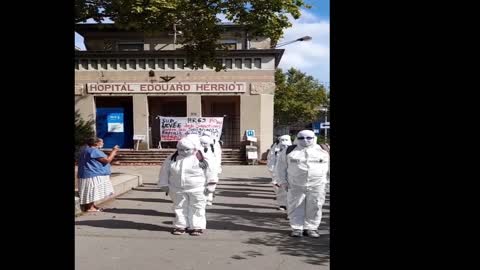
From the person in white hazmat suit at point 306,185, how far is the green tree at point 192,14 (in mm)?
3824

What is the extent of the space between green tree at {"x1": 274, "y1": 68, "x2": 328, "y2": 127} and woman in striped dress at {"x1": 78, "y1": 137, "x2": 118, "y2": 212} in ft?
90.1

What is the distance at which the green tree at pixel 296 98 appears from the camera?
3691 centimetres

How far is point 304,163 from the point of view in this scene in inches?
273

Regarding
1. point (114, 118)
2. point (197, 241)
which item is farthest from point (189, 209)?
point (114, 118)

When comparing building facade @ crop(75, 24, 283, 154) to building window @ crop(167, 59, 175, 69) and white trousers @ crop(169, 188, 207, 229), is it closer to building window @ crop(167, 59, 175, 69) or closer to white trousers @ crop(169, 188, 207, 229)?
building window @ crop(167, 59, 175, 69)

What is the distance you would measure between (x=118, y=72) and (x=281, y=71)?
18.8 metres

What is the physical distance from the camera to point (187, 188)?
7020 millimetres

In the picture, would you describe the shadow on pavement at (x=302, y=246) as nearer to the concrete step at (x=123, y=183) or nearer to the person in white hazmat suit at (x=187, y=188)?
the person in white hazmat suit at (x=187, y=188)

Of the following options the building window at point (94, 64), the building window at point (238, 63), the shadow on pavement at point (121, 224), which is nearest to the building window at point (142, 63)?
the building window at point (94, 64)

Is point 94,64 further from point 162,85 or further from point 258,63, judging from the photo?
point 258,63

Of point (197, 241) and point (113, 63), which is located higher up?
point (113, 63)

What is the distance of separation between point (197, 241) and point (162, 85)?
15.5m
